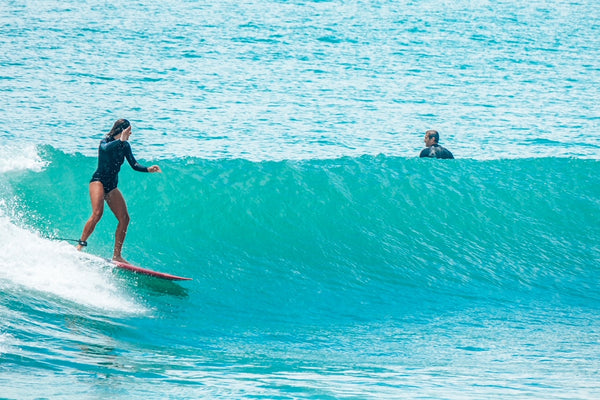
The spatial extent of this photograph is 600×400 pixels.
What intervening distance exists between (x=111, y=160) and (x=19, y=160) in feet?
14.8

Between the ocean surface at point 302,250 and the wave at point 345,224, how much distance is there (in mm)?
33

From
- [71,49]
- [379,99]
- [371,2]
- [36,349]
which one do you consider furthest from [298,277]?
[371,2]

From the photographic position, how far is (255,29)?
33750mm

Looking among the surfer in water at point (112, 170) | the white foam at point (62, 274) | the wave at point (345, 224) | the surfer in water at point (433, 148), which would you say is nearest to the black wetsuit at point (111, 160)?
the surfer in water at point (112, 170)

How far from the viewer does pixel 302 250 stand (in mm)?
10336

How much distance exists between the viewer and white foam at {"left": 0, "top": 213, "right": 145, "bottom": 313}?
25.5 ft

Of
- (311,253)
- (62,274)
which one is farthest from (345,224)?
(62,274)

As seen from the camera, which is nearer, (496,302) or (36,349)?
(36,349)

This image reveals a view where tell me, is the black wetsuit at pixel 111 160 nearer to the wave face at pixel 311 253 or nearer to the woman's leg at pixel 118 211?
the woman's leg at pixel 118 211

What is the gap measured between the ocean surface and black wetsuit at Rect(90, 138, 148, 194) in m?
0.79

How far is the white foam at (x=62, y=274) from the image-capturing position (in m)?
7.77

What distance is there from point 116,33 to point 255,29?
5.37m

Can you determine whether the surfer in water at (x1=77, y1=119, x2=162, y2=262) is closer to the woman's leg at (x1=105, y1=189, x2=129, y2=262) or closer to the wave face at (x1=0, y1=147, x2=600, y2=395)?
the woman's leg at (x1=105, y1=189, x2=129, y2=262)

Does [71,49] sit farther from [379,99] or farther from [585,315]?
[585,315]
